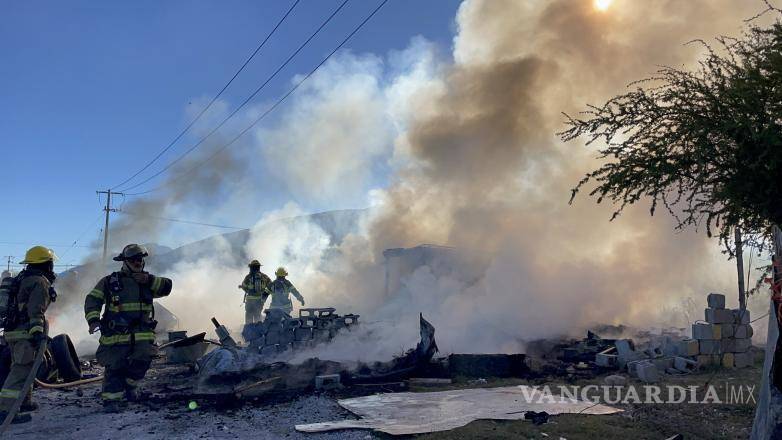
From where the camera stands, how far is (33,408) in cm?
670

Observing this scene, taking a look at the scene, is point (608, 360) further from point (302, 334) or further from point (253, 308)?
point (253, 308)

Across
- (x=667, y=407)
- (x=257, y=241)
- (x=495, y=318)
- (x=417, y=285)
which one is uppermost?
(x=257, y=241)

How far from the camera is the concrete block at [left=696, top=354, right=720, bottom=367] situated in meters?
9.20

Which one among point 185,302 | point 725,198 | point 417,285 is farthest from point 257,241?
point 725,198

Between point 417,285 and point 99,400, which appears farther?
point 417,285

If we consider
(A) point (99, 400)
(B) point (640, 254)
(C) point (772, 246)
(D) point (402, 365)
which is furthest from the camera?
(B) point (640, 254)

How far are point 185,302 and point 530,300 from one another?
1585 cm

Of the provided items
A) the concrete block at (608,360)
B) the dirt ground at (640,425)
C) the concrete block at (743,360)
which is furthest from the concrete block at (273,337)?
the concrete block at (743,360)

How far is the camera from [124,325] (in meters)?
6.88

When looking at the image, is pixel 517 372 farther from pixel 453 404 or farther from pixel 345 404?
pixel 345 404

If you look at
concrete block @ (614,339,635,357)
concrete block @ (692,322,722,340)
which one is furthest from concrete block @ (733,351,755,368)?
concrete block @ (614,339,635,357)

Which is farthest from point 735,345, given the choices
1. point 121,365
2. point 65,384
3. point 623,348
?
point 65,384

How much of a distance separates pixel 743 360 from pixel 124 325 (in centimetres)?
984

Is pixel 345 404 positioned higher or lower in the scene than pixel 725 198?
lower
